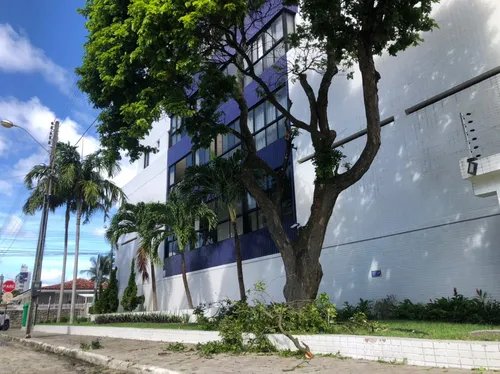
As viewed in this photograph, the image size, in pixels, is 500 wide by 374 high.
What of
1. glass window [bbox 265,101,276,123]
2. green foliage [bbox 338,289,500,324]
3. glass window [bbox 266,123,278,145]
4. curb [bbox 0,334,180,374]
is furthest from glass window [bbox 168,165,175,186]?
green foliage [bbox 338,289,500,324]

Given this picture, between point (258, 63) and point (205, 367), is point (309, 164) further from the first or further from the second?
point (205, 367)

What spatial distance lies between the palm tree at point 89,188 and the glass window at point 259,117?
10.6 m

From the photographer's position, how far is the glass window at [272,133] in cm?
1703

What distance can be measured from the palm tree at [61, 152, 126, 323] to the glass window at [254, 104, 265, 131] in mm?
10598

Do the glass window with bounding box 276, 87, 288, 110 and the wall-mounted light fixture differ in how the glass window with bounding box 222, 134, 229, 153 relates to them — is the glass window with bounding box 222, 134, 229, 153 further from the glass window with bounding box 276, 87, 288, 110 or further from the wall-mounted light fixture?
the wall-mounted light fixture

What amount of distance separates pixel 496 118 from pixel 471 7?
3.38m

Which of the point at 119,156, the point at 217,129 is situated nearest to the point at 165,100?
the point at 217,129

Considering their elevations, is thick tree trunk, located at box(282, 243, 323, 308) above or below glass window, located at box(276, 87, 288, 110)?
below

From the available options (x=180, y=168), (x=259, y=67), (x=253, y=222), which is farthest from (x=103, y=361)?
(x=180, y=168)

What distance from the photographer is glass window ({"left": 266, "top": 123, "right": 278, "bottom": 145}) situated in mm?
17031

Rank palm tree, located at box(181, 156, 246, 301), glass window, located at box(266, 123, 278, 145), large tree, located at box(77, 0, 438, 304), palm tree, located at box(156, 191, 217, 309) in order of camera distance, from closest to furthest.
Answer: large tree, located at box(77, 0, 438, 304) < palm tree, located at box(181, 156, 246, 301) < palm tree, located at box(156, 191, 217, 309) < glass window, located at box(266, 123, 278, 145)

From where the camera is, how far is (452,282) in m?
10.4

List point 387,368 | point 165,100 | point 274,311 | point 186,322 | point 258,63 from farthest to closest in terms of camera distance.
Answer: point 258,63
point 186,322
point 165,100
point 274,311
point 387,368

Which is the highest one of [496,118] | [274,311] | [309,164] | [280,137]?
[280,137]
